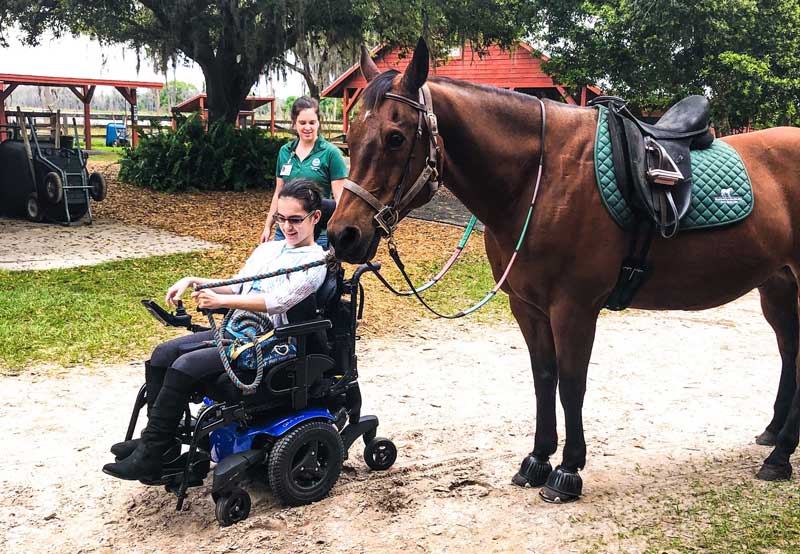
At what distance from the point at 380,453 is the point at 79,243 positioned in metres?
8.28

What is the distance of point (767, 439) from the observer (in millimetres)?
4195

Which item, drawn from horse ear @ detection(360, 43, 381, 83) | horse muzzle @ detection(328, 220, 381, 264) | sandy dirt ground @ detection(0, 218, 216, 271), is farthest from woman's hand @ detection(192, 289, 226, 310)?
sandy dirt ground @ detection(0, 218, 216, 271)

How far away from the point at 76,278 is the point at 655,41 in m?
11.2

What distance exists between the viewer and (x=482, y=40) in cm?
1555

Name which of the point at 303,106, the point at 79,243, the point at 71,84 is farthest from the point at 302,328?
the point at 71,84

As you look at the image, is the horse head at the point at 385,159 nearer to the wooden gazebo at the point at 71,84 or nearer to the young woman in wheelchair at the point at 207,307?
the young woman in wheelchair at the point at 207,307

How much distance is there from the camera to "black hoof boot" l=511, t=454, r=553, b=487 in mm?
3621

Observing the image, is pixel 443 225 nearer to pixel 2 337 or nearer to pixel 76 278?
pixel 76 278

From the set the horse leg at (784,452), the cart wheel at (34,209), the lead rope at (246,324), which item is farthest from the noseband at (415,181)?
the cart wheel at (34,209)

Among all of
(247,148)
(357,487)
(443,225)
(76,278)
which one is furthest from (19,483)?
(247,148)

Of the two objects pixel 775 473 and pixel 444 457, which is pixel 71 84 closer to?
pixel 444 457

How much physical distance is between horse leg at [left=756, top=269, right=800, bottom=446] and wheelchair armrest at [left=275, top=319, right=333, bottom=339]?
259 cm

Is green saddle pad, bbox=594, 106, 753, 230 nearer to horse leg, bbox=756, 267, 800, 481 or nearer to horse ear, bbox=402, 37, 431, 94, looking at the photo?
horse leg, bbox=756, 267, 800, 481

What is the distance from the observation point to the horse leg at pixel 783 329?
4070 millimetres
